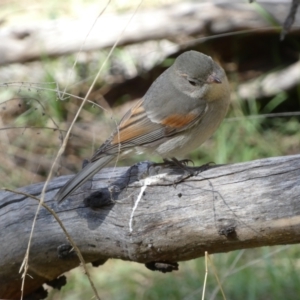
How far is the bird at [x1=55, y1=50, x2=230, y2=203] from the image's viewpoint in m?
4.45

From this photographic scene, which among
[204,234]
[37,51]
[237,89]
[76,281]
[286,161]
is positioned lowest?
[76,281]

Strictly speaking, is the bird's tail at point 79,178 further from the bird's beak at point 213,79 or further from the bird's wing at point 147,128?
the bird's beak at point 213,79

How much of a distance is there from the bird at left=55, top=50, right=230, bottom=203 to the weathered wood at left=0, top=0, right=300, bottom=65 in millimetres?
2360

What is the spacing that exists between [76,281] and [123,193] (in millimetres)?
2022

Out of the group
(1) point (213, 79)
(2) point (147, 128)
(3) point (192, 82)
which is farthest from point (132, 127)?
(1) point (213, 79)

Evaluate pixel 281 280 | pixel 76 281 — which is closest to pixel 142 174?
pixel 281 280

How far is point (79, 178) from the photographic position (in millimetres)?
3971

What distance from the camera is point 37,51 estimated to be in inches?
279

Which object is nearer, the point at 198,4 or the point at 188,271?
the point at 188,271

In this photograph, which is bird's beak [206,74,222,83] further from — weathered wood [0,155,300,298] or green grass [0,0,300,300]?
green grass [0,0,300,300]

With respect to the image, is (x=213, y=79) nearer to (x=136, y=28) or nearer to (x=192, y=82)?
(x=192, y=82)

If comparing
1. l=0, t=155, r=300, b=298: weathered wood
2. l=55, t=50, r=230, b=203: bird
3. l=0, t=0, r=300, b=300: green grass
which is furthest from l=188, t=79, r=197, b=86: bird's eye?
l=0, t=0, r=300, b=300: green grass

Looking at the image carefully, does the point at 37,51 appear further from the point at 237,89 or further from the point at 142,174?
the point at 142,174

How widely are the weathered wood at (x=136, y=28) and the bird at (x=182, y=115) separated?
2.36 m
